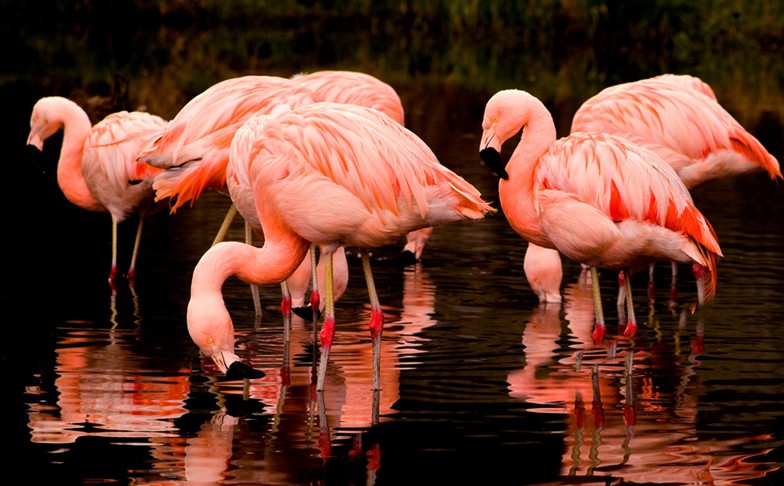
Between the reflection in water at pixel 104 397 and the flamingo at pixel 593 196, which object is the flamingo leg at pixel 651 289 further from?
the reflection in water at pixel 104 397

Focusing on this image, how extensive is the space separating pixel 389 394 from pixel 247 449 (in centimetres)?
98

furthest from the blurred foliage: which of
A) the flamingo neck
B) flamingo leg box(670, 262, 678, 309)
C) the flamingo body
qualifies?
the flamingo neck

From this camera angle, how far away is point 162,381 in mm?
6207

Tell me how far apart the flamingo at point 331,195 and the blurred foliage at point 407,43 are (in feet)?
35.8

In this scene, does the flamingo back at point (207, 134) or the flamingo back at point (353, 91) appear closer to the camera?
the flamingo back at point (207, 134)

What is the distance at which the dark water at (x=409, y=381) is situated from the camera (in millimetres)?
5059

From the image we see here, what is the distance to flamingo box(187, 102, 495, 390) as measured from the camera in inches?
231

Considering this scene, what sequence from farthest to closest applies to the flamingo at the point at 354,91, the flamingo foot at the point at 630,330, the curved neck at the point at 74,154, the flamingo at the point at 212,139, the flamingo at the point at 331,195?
the curved neck at the point at 74,154
the flamingo at the point at 354,91
the flamingo at the point at 212,139
the flamingo foot at the point at 630,330
the flamingo at the point at 331,195

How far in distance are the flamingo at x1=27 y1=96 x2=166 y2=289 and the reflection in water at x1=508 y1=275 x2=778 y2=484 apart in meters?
2.70

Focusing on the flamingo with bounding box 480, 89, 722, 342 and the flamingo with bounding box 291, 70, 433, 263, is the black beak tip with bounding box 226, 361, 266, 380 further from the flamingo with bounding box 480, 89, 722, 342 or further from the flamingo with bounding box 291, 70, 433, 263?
the flamingo with bounding box 291, 70, 433, 263

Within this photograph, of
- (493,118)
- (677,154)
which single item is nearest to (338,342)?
(493,118)


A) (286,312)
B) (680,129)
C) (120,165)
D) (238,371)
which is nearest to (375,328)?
(238,371)

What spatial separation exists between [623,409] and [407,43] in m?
25.3

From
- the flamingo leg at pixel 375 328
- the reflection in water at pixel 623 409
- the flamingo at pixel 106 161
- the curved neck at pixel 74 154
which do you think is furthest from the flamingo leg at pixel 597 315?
the curved neck at pixel 74 154
